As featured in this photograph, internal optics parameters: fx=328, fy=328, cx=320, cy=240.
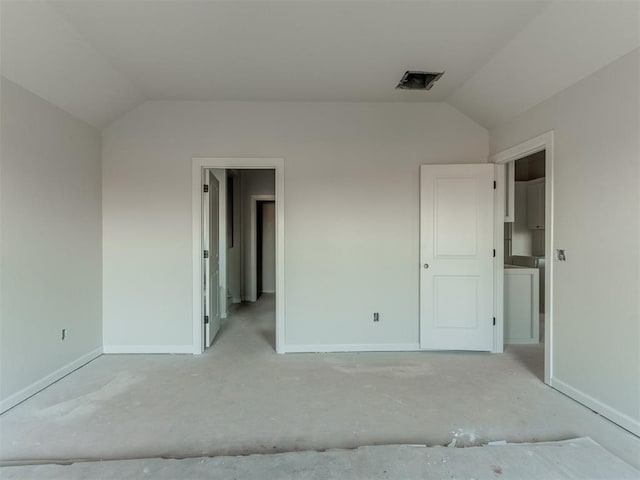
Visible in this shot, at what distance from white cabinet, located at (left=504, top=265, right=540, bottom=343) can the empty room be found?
0.03 metres

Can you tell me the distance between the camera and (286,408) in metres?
2.27

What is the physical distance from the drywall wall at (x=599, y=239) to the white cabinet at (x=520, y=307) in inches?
45.8

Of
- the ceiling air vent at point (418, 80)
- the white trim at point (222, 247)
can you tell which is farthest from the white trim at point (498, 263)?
the white trim at point (222, 247)

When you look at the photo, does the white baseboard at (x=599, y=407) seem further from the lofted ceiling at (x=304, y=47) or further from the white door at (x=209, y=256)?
the white door at (x=209, y=256)

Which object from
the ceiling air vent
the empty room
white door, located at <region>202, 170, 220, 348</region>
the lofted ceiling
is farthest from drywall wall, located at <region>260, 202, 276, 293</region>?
the ceiling air vent

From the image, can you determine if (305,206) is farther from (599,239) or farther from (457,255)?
(599,239)

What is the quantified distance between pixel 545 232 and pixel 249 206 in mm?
4839

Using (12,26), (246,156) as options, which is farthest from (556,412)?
(12,26)

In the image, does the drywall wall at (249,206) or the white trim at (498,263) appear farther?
the drywall wall at (249,206)

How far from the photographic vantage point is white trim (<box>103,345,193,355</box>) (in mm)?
3344

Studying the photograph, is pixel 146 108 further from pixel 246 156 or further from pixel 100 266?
pixel 100 266

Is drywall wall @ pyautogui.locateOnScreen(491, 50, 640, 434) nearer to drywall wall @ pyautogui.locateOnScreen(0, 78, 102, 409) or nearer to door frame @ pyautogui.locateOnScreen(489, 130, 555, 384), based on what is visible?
door frame @ pyautogui.locateOnScreen(489, 130, 555, 384)

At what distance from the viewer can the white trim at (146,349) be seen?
11.0 ft

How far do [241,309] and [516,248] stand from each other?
480 cm
